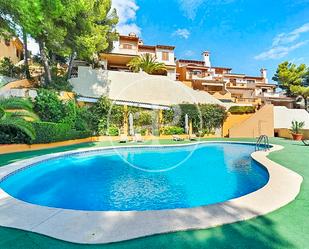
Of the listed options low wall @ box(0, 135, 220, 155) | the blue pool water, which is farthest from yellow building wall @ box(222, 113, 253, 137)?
the blue pool water

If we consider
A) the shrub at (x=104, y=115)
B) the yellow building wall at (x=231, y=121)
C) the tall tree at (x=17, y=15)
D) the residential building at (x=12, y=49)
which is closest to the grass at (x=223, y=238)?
the tall tree at (x=17, y=15)

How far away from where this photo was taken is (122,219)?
4.42 metres

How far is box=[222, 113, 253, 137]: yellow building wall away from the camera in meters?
28.2

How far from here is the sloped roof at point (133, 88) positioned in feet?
87.0

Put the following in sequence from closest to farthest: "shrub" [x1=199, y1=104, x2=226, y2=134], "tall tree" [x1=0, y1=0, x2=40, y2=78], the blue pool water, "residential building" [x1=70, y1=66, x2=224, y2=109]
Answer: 1. the blue pool water
2. "tall tree" [x1=0, y1=0, x2=40, y2=78]
3. "residential building" [x1=70, y1=66, x2=224, y2=109]
4. "shrub" [x1=199, y1=104, x2=226, y2=134]

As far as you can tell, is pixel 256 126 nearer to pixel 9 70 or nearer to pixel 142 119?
pixel 142 119

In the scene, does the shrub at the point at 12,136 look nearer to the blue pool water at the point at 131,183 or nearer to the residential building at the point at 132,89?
the blue pool water at the point at 131,183

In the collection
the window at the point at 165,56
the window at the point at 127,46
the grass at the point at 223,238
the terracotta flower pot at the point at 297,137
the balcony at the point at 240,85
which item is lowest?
the grass at the point at 223,238

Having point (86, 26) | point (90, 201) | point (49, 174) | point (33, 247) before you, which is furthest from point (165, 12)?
point (33, 247)

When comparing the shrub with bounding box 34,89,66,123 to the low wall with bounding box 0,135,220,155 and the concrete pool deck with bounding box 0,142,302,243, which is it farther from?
the concrete pool deck with bounding box 0,142,302,243

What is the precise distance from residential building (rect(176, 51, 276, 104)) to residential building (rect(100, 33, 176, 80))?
170 inches

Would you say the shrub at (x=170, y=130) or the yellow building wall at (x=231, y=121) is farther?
the yellow building wall at (x=231, y=121)

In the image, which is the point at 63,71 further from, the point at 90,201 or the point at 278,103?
the point at 278,103

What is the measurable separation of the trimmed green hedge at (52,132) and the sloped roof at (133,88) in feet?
24.9
